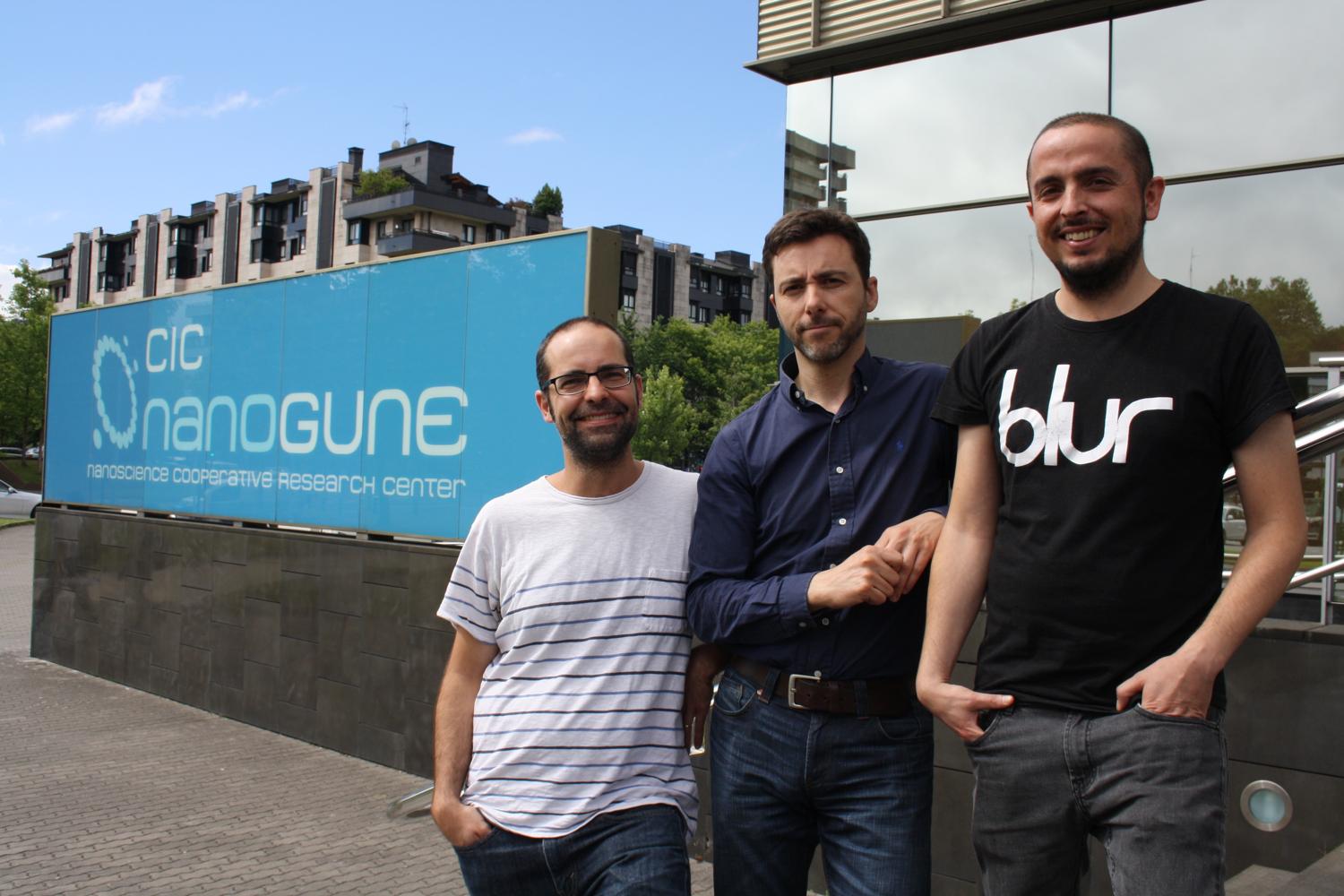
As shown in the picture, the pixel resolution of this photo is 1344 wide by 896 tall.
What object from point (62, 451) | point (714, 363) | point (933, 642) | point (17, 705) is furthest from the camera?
point (714, 363)

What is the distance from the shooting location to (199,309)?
8797 mm

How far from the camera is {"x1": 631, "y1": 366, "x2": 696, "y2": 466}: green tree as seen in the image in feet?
242

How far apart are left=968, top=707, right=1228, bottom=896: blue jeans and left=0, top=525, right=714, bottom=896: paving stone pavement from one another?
3.29 meters

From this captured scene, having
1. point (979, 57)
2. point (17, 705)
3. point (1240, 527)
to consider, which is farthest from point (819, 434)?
point (979, 57)

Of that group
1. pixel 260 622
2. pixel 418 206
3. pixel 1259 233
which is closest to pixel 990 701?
pixel 260 622

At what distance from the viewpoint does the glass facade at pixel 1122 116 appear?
887cm

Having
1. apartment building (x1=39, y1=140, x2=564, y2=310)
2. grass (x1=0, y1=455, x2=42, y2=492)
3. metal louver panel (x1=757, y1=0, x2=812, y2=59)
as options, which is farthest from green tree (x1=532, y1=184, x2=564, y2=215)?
metal louver panel (x1=757, y1=0, x2=812, y2=59)

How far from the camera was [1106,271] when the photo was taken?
1942 millimetres

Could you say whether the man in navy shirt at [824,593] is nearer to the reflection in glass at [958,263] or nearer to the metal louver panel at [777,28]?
the reflection in glass at [958,263]

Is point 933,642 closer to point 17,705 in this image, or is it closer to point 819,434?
point 819,434

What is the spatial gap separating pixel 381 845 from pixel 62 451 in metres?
6.61

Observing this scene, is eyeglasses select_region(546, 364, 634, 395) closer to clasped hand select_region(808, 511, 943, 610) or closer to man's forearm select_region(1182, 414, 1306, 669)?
clasped hand select_region(808, 511, 943, 610)

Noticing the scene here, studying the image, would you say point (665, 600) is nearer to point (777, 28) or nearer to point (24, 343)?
point (777, 28)

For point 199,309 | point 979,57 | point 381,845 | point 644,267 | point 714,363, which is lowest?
point 381,845
